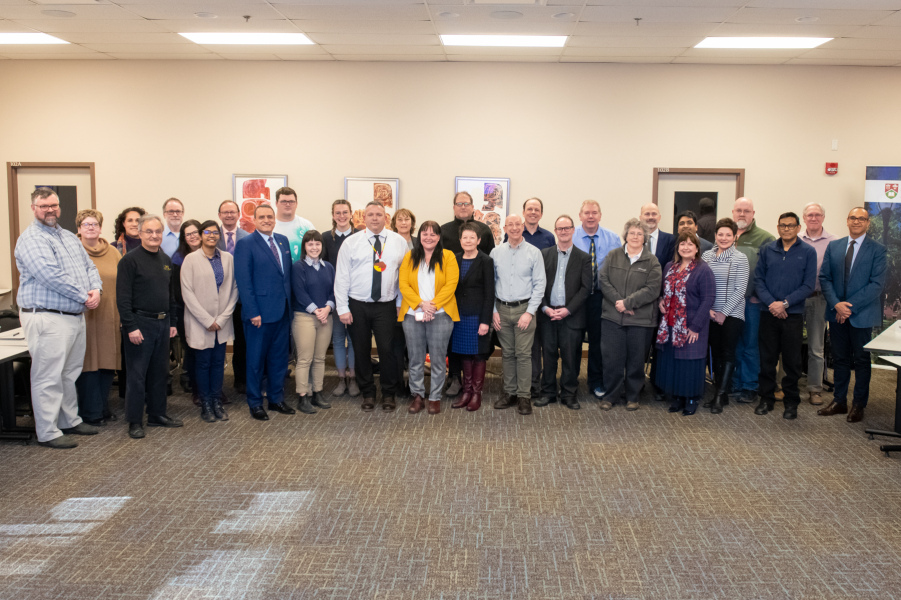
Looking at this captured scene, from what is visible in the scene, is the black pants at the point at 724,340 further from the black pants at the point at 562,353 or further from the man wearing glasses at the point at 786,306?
the black pants at the point at 562,353

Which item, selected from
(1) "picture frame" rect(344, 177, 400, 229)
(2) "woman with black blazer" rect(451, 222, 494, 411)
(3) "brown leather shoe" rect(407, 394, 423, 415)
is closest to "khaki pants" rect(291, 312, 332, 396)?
(3) "brown leather shoe" rect(407, 394, 423, 415)

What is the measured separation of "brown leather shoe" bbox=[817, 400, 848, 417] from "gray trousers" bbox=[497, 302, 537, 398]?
2.34 metres

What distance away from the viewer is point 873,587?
2812 millimetres

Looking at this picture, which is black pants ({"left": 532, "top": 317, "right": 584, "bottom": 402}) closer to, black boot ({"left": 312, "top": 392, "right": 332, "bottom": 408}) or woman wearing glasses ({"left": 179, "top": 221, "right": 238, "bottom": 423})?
black boot ({"left": 312, "top": 392, "right": 332, "bottom": 408})

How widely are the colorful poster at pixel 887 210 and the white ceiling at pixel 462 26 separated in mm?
1199

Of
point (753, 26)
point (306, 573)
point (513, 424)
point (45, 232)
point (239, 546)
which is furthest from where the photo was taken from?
point (753, 26)

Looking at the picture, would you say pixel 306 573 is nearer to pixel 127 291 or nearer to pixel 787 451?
pixel 127 291

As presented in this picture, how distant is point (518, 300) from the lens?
209 inches

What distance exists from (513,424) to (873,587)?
2.59 metres

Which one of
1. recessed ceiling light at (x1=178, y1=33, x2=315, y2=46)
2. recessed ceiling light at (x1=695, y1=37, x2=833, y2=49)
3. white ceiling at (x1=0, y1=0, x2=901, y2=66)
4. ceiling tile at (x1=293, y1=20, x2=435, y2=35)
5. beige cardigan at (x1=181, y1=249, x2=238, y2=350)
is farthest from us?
recessed ceiling light at (x1=178, y1=33, x2=315, y2=46)

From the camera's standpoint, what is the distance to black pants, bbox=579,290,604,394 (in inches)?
224

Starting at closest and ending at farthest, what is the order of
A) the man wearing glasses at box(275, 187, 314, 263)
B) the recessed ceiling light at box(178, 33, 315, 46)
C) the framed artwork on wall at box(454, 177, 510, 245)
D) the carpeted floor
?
the carpeted floor
the man wearing glasses at box(275, 187, 314, 263)
the recessed ceiling light at box(178, 33, 315, 46)
the framed artwork on wall at box(454, 177, 510, 245)

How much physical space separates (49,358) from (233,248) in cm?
176

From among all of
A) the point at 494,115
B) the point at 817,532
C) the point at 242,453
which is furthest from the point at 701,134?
the point at 242,453
